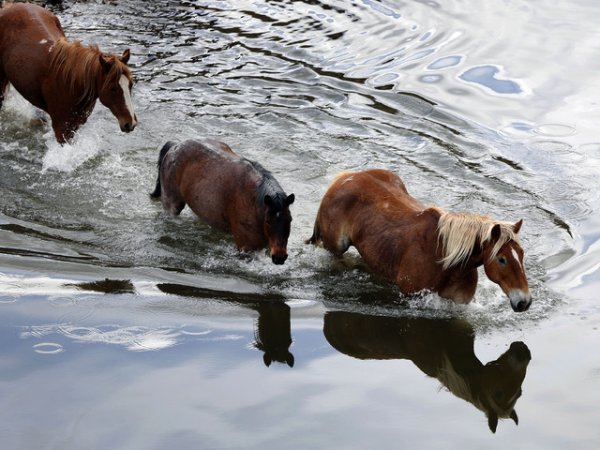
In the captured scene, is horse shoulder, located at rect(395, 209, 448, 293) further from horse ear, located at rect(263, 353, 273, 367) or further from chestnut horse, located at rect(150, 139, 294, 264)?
horse ear, located at rect(263, 353, 273, 367)

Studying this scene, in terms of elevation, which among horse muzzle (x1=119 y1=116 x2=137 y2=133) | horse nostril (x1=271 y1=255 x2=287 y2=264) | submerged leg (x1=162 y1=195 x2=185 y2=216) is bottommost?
submerged leg (x1=162 y1=195 x2=185 y2=216)

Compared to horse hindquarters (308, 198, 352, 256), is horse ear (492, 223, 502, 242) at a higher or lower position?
higher

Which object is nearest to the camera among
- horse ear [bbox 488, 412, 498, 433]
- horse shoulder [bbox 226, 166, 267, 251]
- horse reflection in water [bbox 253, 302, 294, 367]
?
horse ear [bbox 488, 412, 498, 433]

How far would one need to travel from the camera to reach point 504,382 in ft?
20.1

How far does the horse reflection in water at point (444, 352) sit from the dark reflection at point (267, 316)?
0.35 meters

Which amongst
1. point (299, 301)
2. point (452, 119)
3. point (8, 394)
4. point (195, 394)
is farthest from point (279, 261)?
point (452, 119)

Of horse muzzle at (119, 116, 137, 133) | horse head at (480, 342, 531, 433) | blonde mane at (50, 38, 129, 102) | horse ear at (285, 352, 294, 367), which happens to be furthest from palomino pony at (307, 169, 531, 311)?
blonde mane at (50, 38, 129, 102)

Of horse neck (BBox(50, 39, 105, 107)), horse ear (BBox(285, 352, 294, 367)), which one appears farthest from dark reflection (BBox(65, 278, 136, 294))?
horse neck (BBox(50, 39, 105, 107))

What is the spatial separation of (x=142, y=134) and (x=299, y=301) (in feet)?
13.2

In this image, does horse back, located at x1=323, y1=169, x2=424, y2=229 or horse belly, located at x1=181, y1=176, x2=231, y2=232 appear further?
horse belly, located at x1=181, y1=176, x2=231, y2=232

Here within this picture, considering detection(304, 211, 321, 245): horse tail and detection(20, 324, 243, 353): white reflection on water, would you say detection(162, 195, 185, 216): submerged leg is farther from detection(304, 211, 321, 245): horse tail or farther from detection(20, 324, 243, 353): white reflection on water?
detection(20, 324, 243, 353): white reflection on water

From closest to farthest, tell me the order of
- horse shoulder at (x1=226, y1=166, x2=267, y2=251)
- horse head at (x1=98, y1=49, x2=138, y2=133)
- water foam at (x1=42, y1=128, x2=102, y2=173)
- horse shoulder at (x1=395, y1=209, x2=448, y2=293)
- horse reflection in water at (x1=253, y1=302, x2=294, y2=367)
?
horse reflection in water at (x1=253, y1=302, x2=294, y2=367) → horse shoulder at (x1=395, y1=209, x2=448, y2=293) → horse shoulder at (x1=226, y1=166, x2=267, y2=251) → horse head at (x1=98, y1=49, x2=138, y2=133) → water foam at (x1=42, y1=128, x2=102, y2=173)

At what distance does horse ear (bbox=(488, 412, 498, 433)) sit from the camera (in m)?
5.57

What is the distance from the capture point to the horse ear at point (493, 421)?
5574 mm
